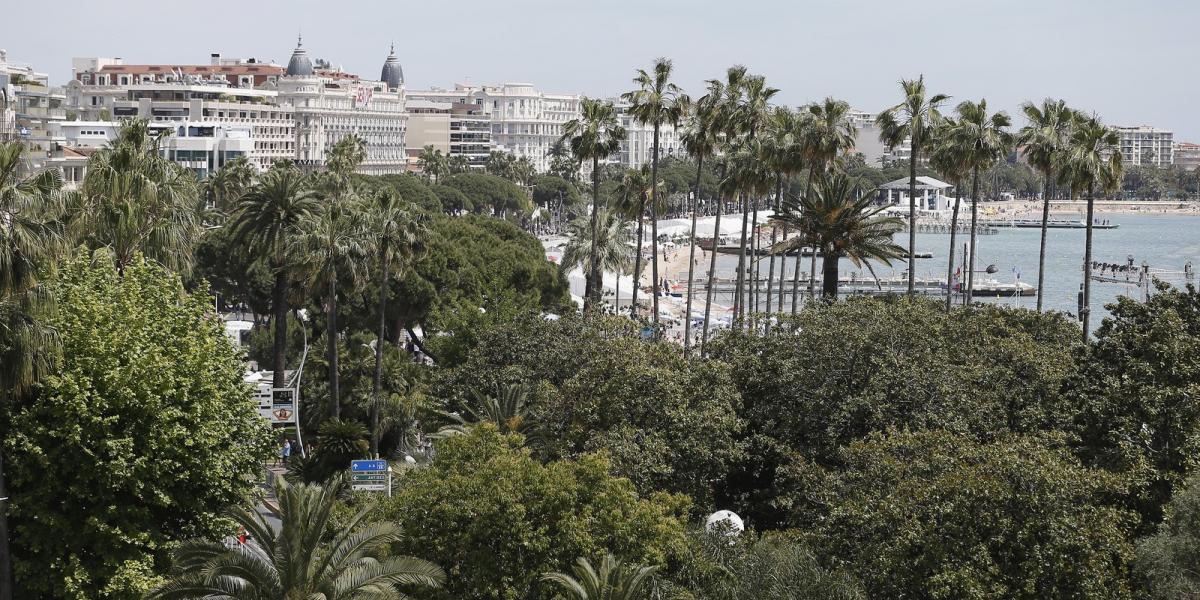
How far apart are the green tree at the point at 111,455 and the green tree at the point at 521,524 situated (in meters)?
3.41

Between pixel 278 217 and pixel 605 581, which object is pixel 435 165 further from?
pixel 605 581

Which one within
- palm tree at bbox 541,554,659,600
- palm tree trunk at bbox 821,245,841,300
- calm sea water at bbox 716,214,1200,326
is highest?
palm tree trunk at bbox 821,245,841,300

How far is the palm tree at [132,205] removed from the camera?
3459cm

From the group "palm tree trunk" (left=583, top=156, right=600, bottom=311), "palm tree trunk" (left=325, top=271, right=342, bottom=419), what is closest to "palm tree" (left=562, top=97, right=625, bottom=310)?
"palm tree trunk" (left=583, top=156, right=600, bottom=311)

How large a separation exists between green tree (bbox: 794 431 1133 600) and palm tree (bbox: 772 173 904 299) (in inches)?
748

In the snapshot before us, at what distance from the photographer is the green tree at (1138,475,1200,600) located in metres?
20.9

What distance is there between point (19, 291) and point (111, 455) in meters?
3.20

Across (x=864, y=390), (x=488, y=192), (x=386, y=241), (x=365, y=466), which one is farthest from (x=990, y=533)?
(x=488, y=192)

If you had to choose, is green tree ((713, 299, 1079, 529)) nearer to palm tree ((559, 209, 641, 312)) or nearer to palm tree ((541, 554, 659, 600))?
palm tree ((541, 554, 659, 600))

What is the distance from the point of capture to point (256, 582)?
69.6 ft

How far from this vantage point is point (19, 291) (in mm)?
22031

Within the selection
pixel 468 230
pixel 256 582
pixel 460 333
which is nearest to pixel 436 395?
pixel 460 333

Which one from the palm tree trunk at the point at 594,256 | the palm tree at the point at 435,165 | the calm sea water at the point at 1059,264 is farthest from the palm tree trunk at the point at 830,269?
the palm tree at the point at 435,165

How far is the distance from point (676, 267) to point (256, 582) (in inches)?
5203
